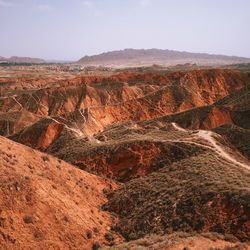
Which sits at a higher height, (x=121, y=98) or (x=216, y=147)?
(x=121, y=98)

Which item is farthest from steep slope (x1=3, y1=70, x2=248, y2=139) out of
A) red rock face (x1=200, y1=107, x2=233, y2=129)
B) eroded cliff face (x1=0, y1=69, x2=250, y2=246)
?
red rock face (x1=200, y1=107, x2=233, y2=129)

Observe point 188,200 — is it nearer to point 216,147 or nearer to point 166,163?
point 166,163

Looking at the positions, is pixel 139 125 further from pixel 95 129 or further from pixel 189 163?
pixel 189 163

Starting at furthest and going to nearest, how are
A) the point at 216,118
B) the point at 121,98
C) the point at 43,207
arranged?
the point at 121,98 < the point at 216,118 < the point at 43,207

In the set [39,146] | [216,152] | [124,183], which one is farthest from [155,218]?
[39,146]

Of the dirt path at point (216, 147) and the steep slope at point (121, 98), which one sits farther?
the steep slope at point (121, 98)

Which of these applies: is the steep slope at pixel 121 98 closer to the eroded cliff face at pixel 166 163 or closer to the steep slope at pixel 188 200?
the eroded cliff face at pixel 166 163

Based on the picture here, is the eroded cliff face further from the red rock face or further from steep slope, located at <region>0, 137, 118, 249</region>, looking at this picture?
steep slope, located at <region>0, 137, 118, 249</region>

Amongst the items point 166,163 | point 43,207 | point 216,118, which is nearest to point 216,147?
point 166,163

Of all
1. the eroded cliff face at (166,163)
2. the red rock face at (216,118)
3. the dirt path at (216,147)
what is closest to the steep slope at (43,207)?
the eroded cliff face at (166,163)
